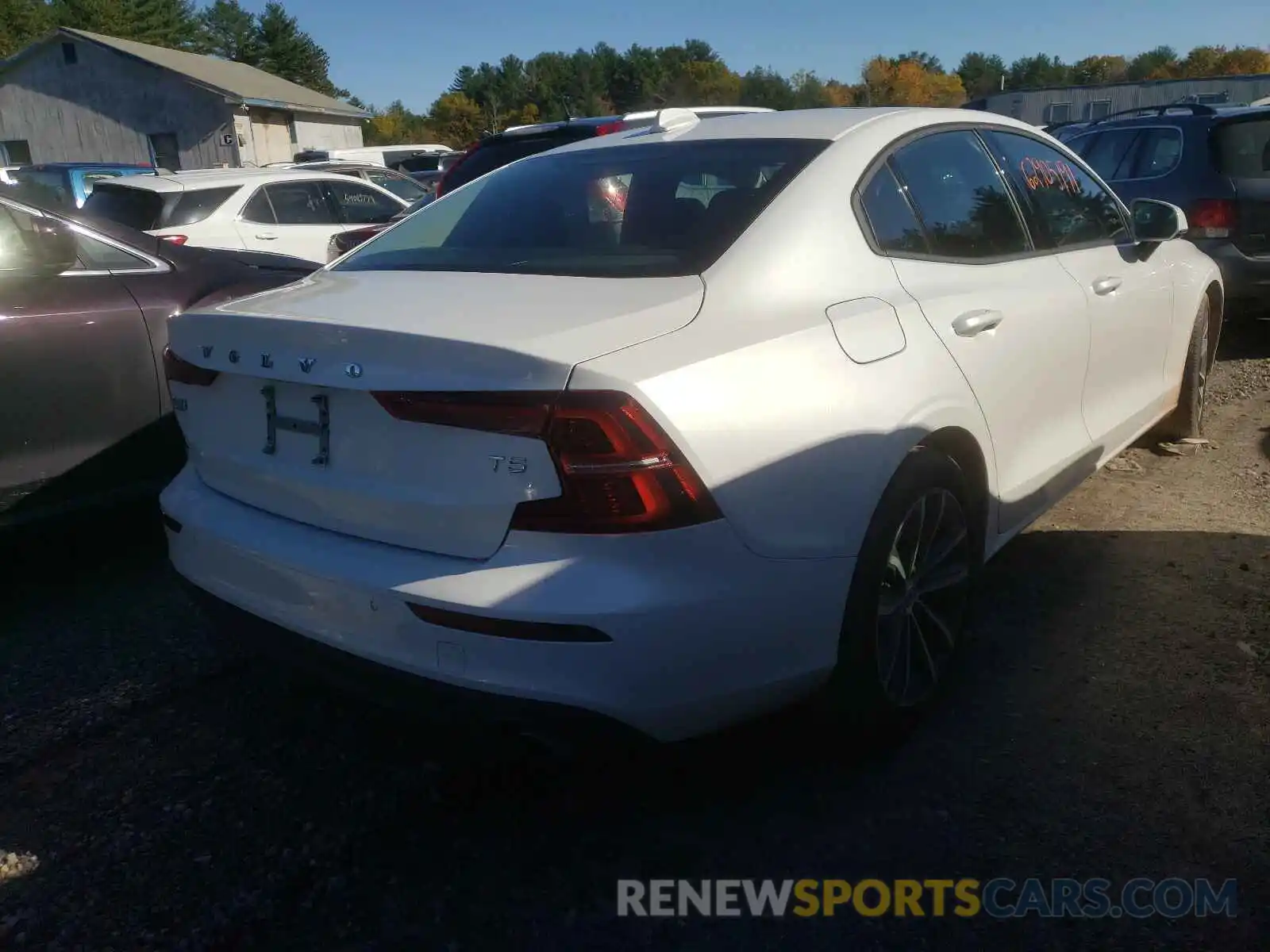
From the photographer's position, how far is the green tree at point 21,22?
175ft

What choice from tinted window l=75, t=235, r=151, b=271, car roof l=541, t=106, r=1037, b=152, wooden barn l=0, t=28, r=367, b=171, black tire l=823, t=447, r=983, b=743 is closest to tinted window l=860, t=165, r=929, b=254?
car roof l=541, t=106, r=1037, b=152

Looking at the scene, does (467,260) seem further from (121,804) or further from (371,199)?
(371,199)

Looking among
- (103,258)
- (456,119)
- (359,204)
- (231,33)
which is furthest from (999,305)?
(231,33)

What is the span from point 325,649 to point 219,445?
2.11ft

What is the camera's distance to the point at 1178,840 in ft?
7.80

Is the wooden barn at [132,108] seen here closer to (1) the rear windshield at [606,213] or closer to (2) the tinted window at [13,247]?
(2) the tinted window at [13,247]

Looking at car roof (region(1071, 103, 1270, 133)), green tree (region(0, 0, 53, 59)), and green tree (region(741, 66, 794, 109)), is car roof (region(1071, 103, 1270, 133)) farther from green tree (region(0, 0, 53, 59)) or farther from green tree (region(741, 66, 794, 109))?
green tree (region(0, 0, 53, 59))

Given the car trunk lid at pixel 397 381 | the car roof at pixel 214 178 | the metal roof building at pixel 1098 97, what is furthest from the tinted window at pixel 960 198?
the metal roof building at pixel 1098 97

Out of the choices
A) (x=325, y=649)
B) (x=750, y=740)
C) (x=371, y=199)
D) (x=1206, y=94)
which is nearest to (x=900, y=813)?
(x=750, y=740)

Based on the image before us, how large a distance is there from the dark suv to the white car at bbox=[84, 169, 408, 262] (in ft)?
22.6

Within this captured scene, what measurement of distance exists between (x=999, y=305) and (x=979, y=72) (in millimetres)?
104882

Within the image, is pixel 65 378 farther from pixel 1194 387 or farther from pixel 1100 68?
pixel 1100 68

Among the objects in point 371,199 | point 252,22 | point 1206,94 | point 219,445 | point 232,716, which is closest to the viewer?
point 219,445

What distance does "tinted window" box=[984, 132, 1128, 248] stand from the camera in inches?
139
